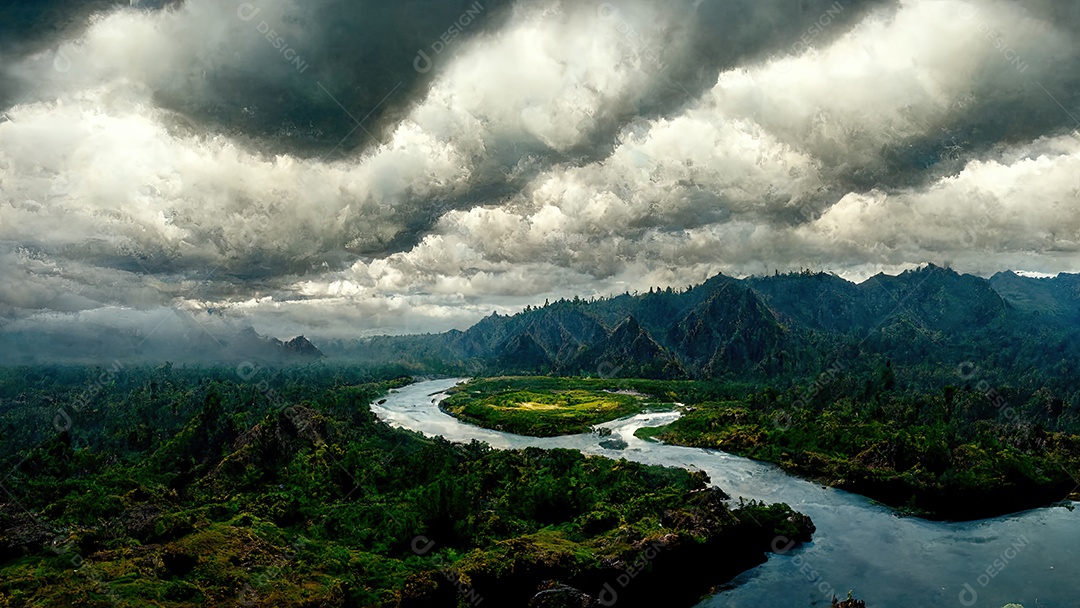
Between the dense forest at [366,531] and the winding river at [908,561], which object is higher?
the dense forest at [366,531]

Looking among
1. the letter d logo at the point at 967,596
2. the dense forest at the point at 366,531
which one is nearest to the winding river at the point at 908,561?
the letter d logo at the point at 967,596

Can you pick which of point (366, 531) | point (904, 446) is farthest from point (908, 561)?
point (366, 531)

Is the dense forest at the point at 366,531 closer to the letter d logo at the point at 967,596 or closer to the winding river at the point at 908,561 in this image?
the winding river at the point at 908,561

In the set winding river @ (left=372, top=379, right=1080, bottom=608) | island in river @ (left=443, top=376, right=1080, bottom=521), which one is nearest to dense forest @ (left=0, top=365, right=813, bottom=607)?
winding river @ (left=372, top=379, right=1080, bottom=608)

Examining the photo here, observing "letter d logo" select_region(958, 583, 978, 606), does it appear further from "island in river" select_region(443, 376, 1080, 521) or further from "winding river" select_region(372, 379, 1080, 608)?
"island in river" select_region(443, 376, 1080, 521)

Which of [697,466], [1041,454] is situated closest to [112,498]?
[697,466]

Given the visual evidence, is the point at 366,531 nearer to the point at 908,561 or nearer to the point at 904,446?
the point at 908,561
